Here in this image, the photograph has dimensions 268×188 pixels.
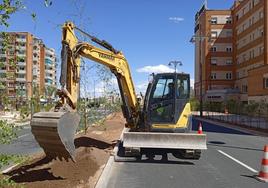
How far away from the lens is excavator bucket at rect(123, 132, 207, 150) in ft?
46.0

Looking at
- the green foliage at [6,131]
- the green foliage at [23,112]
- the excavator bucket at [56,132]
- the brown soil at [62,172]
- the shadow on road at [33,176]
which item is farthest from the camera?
the shadow on road at [33,176]

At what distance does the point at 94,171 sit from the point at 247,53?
245ft

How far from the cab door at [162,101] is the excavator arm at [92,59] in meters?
0.95

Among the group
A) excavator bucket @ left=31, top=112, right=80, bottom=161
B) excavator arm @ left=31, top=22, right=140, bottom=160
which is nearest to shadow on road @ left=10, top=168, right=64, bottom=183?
excavator arm @ left=31, top=22, right=140, bottom=160

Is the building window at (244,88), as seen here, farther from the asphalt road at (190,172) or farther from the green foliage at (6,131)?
the green foliage at (6,131)

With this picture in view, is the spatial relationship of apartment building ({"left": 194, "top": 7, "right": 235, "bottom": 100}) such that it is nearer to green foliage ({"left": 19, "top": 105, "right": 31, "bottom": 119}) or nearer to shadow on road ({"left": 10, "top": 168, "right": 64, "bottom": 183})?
shadow on road ({"left": 10, "top": 168, "right": 64, "bottom": 183})

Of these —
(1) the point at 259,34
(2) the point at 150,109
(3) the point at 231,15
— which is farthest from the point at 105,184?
(3) the point at 231,15

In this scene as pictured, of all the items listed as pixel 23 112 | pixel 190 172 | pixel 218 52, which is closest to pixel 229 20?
pixel 218 52

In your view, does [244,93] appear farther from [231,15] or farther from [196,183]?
[196,183]

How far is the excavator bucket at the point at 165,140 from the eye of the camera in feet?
46.0

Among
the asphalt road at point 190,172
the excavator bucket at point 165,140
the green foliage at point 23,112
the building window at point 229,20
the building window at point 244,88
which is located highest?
the building window at point 229,20

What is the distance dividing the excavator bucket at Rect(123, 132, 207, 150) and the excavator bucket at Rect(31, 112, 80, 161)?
5.70 m

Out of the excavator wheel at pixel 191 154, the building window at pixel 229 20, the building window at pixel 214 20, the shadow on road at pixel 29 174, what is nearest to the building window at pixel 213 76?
the building window at pixel 214 20

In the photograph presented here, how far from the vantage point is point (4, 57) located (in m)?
5.72
